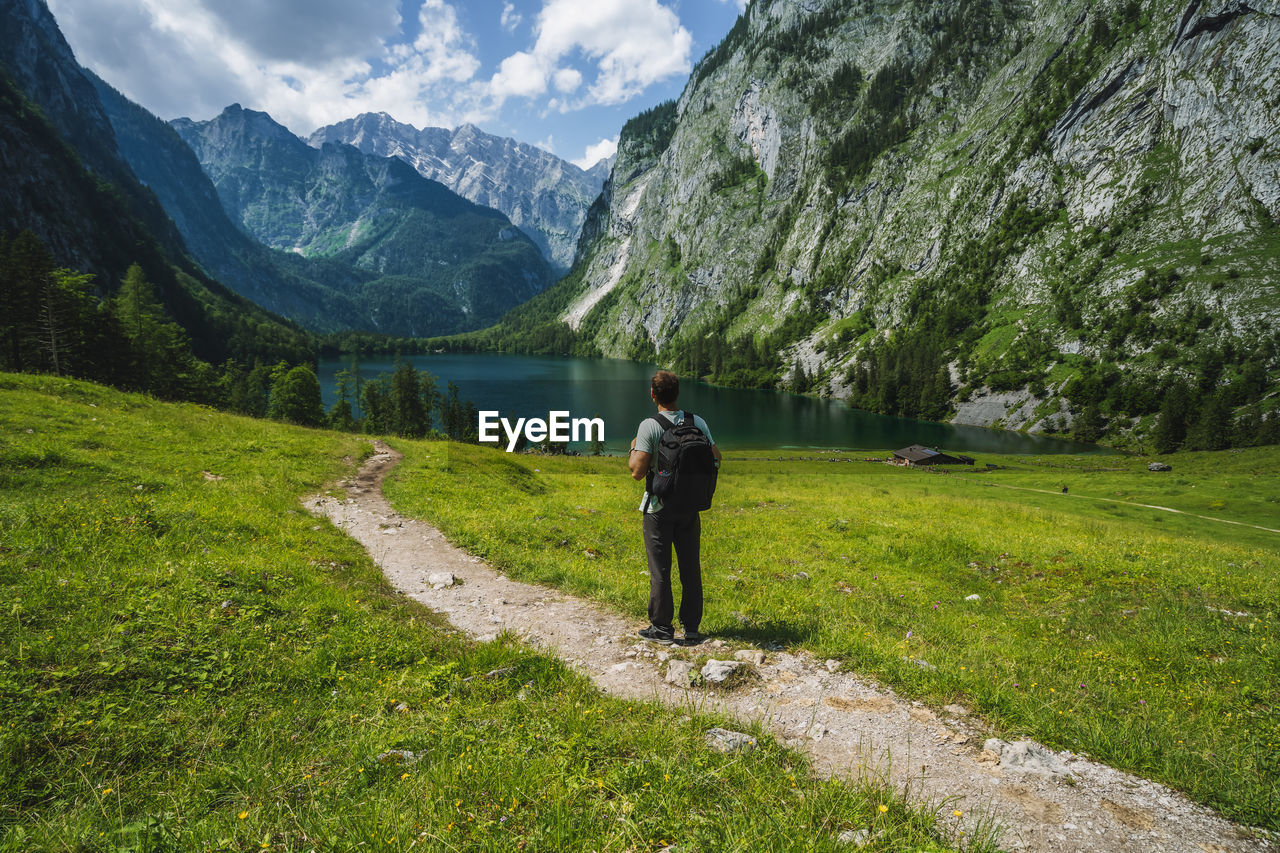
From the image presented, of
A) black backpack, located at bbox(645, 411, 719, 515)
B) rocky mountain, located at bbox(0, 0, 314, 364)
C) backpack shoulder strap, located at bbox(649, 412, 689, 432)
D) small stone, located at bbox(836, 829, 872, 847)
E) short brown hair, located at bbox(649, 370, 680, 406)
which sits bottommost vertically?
small stone, located at bbox(836, 829, 872, 847)

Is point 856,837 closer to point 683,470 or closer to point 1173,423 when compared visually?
point 683,470

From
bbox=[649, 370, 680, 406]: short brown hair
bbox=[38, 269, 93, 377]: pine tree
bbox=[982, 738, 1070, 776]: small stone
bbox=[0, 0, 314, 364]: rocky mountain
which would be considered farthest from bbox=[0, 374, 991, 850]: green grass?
bbox=[0, 0, 314, 364]: rocky mountain

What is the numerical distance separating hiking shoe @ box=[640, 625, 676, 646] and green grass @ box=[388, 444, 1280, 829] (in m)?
0.88

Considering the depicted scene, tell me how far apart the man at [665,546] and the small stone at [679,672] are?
733 millimetres

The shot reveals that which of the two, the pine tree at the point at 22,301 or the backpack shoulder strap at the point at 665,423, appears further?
the pine tree at the point at 22,301

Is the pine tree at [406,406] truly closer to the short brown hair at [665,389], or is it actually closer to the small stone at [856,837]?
the short brown hair at [665,389]

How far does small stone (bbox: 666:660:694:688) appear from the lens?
6.89 metres

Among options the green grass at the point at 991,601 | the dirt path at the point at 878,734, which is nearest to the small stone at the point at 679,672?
the dirt path at the point at 878,734

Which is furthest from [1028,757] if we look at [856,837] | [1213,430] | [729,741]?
[1213,430]

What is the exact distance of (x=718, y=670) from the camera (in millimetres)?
6922

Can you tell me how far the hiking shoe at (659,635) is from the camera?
8211mm

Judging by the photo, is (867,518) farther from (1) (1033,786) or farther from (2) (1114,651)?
(1) (1033,786)

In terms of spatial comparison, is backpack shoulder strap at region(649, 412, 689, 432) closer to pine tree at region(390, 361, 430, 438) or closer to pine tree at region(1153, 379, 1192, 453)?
pine tree at region(390, 361, 430, 438)

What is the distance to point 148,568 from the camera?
7.98 meters
